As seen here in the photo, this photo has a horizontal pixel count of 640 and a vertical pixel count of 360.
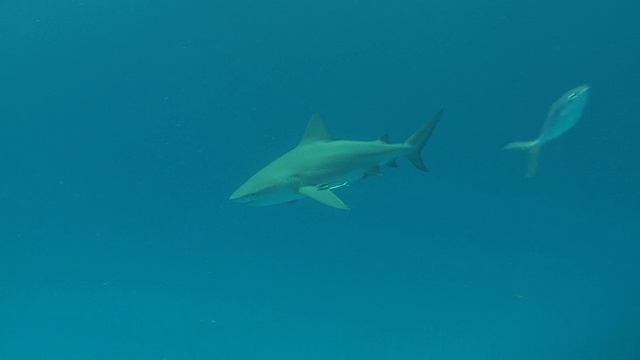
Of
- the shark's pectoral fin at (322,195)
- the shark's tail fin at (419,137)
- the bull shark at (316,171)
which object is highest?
the shark's tail fin at (419,137)

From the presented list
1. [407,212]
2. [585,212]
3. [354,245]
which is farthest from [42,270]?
[585,212]

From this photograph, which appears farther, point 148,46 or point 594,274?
point 594,274

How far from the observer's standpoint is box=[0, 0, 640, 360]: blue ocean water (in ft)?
33.1

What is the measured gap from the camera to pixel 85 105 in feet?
33.7

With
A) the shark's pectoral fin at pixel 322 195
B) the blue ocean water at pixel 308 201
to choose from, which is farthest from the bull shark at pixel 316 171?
the blue ocean water at pixel 308 201

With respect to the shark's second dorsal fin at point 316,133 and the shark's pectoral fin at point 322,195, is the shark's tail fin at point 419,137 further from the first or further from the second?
the shark's pectoral fin at point 322,195

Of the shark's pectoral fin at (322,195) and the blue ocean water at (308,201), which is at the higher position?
the blue ocean water at (308,201)

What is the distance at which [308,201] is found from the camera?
1024 centimetres

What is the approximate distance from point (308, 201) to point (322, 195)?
A: 4.35 meters

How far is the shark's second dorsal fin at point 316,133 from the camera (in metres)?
6.73

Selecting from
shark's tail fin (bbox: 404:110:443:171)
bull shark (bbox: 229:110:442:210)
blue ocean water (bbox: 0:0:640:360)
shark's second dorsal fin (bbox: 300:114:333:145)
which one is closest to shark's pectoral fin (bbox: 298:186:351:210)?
bull shark (bbox: 229:110:442:210)

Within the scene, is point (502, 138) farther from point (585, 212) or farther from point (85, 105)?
point (85, 105)

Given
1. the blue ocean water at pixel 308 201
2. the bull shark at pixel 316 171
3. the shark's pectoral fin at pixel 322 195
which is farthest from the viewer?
the blue ocean water at pixel 308 201

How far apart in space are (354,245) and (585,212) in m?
3.85
